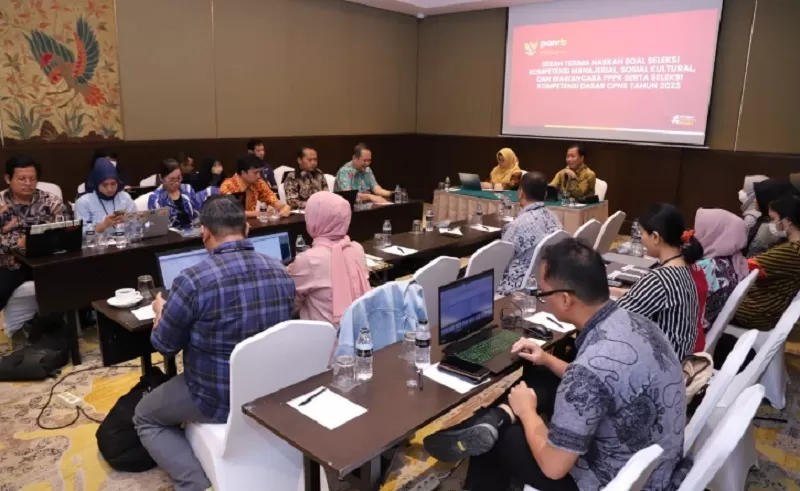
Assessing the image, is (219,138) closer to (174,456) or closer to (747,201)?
(174,456)

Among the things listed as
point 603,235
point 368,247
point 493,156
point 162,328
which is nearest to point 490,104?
point 493,156

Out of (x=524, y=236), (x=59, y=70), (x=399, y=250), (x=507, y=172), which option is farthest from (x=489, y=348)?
(x=59, y=70)

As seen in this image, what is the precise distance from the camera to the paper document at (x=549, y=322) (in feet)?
8.50

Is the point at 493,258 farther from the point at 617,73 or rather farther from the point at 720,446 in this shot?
the point at 617,73

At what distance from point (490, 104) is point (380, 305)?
714 cm

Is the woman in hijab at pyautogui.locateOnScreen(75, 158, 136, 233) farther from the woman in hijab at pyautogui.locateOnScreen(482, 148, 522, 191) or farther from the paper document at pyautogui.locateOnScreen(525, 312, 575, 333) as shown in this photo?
the woman in hijab at pyautogui.locateOnScreen(482, 148, 522, 191)

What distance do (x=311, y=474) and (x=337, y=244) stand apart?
1.16m

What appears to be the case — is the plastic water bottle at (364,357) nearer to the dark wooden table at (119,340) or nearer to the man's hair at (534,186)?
the dark wooden table at (119,340)

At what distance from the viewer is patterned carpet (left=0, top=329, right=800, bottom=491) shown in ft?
8.27

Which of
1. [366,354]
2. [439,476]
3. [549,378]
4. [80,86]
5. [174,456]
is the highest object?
[80,86]

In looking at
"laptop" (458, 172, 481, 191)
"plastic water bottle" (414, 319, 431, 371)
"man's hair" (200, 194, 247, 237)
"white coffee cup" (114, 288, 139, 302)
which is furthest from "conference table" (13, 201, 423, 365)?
"laptop" (458, 172, 481, 191)

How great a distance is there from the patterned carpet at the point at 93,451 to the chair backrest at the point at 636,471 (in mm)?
1212

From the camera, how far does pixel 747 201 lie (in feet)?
16.9

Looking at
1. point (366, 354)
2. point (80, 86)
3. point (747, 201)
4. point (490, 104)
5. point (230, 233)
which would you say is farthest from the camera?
point (490, 104)
